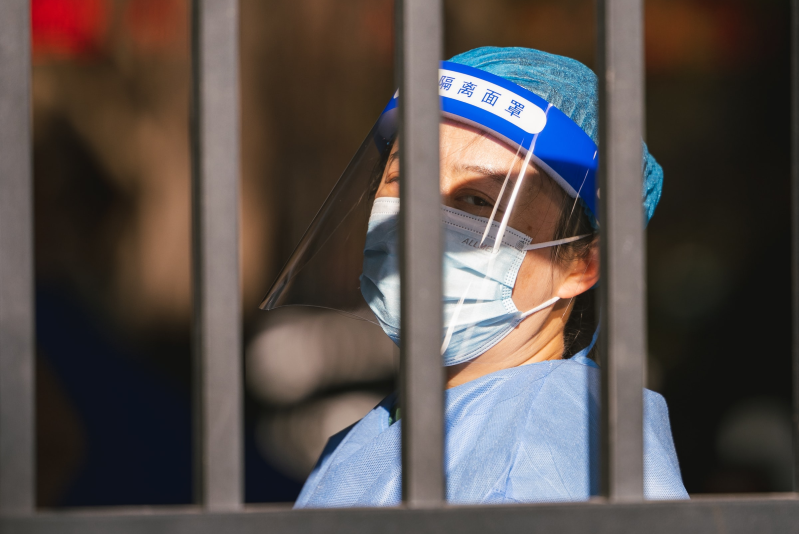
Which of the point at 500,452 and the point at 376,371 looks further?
the point at 376,371

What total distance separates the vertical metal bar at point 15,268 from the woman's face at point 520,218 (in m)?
0.77

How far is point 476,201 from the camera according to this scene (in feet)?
4.35

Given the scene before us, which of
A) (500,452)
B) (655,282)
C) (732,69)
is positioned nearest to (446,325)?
(500,452)

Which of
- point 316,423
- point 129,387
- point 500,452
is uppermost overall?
point 500,452

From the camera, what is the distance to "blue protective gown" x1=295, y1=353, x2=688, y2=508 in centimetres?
106

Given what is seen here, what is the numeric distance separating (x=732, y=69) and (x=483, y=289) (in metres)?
2.97

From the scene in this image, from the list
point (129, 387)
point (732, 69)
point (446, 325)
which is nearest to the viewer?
point (446, 325)

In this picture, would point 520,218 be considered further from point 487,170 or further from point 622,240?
point 622,240

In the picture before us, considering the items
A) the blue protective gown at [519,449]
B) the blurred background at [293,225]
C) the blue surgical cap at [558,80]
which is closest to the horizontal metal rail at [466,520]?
the blue protective gown at [519,449]

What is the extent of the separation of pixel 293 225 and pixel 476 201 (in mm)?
2234

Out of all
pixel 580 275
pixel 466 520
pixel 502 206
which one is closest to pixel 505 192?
pixel 502 206

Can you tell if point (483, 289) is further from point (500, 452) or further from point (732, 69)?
point (732, 69)

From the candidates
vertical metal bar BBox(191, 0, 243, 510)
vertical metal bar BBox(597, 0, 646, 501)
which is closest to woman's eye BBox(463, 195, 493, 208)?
vertical metal bar BBox(597, 0, 646, 501)

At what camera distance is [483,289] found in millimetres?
1323
